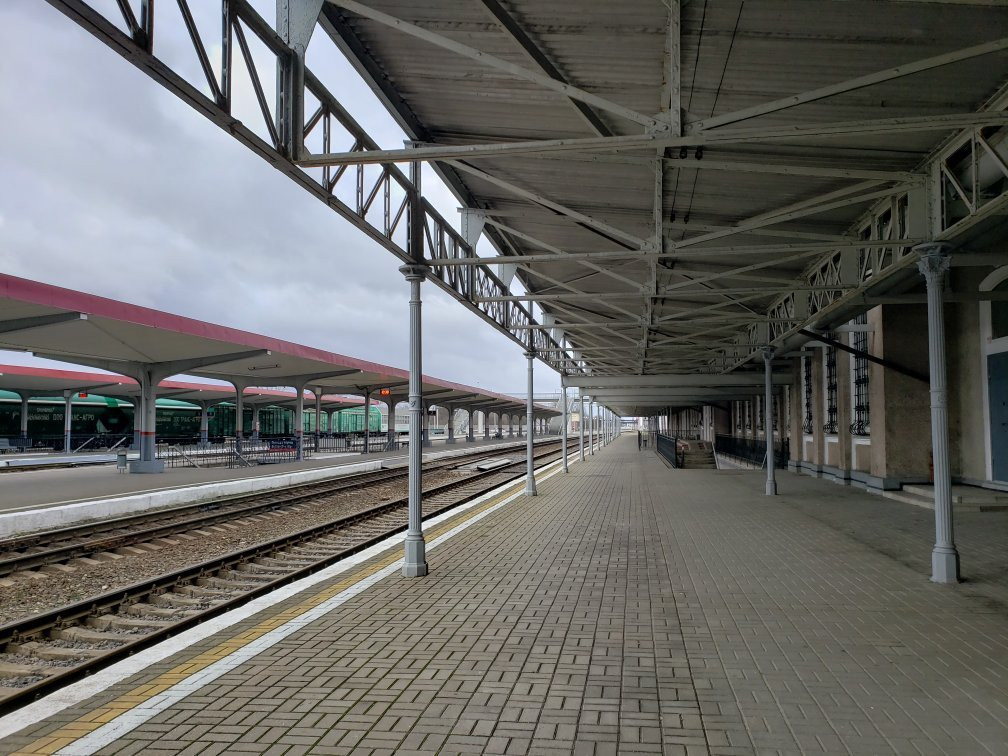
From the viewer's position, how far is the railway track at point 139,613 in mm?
5512

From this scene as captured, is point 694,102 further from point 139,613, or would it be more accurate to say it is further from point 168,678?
point 139,613

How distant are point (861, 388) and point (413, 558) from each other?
535 inches

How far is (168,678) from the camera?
446cm

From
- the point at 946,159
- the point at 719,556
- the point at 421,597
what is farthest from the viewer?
the point at 719,556

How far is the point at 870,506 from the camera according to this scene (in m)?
13.0

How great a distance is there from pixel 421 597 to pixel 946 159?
736cm

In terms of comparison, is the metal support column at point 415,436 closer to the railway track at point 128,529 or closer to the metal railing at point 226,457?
the railway track at point 128,529

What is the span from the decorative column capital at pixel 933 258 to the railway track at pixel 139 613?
8.42 meters

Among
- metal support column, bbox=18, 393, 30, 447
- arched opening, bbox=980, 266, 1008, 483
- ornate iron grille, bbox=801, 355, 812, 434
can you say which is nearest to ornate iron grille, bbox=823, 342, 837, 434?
ornate iron grille, bbox=801, 355, 812, 434

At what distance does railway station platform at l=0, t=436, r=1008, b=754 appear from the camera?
3.65m

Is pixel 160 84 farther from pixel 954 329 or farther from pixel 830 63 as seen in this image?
pixel 954 329

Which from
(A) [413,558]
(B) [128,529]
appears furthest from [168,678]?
(B) [128,529]

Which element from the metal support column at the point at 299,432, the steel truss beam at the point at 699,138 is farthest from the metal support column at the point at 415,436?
the metal support column at the point at 299,432

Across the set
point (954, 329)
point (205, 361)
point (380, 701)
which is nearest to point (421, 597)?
point (380, 701)
